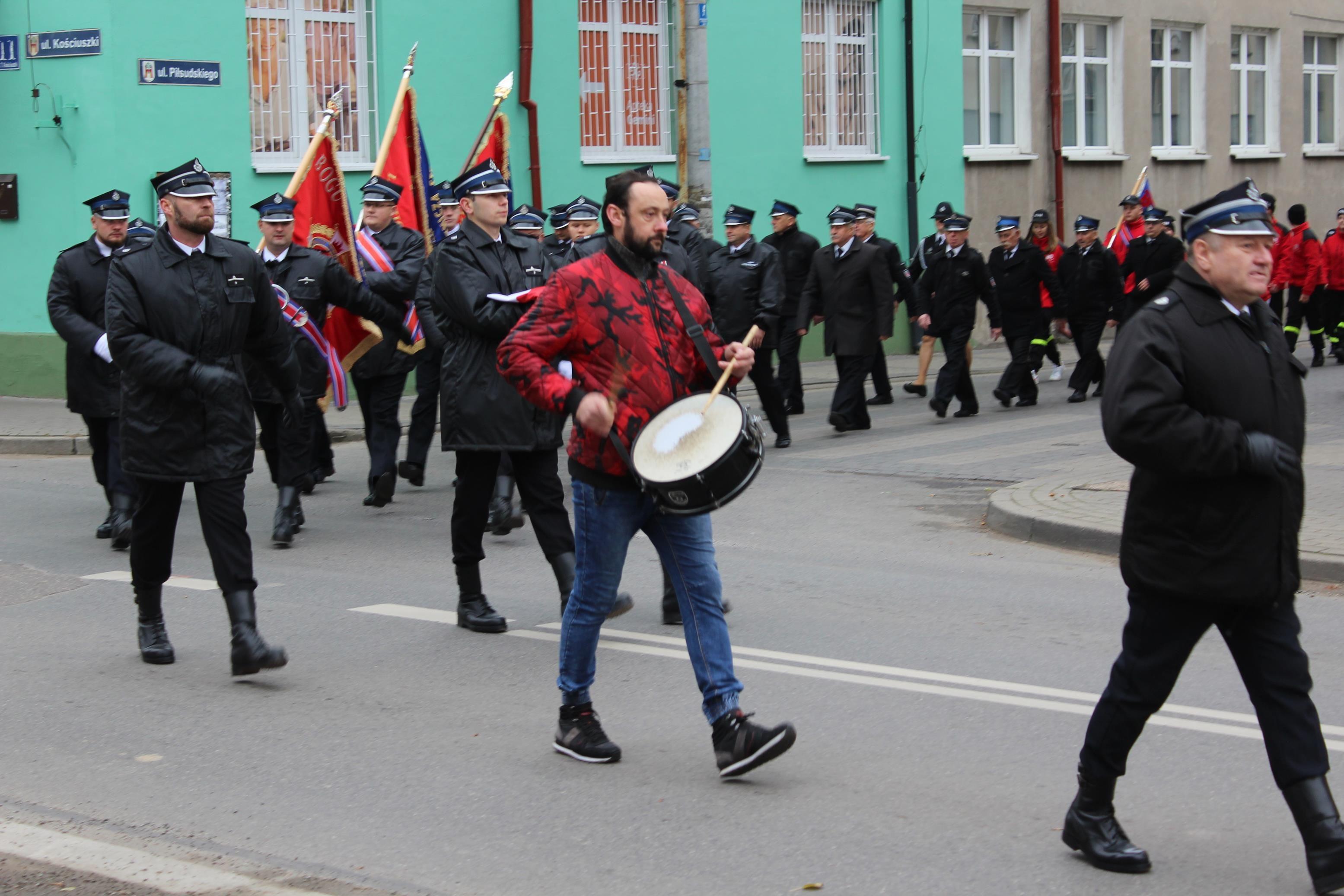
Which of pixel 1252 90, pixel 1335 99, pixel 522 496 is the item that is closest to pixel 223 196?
pixel 522 496

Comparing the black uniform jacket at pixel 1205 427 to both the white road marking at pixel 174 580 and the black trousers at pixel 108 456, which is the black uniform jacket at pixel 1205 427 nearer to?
the white road marking at pixel 174 580

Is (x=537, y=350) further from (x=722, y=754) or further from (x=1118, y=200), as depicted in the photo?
(x=1118, y=200)

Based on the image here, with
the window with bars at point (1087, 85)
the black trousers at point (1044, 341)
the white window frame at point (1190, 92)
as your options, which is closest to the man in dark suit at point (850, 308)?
the black trousers at point (1044, 341)

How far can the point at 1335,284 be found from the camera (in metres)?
19.8

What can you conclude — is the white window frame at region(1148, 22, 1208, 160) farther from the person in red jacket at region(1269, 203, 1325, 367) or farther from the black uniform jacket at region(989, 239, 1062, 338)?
the black uniform jacket at region(989, 239, 1062, 338)

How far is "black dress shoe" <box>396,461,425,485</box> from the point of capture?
11.0 meters

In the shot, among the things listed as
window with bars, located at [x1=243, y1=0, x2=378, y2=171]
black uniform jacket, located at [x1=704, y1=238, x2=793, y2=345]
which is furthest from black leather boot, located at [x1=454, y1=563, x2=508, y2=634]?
window with bars, located at [x1=243, y1=0, x2=378, y2=171]

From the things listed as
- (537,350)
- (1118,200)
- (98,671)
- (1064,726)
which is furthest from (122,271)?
(1118,200)

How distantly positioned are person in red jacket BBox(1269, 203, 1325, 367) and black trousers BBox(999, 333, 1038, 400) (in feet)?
17.7

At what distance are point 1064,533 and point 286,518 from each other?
4.25 meters

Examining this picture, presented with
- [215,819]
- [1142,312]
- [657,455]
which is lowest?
[215,819]

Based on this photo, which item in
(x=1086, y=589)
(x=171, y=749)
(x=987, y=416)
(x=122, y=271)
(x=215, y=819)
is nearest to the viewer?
(x=215, y=819)

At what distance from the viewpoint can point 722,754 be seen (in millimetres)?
4969

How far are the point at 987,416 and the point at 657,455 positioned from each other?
36.5 ft
